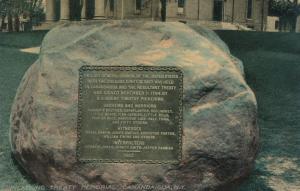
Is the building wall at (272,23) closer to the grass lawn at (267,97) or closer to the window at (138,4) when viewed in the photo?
the window at (138,4)

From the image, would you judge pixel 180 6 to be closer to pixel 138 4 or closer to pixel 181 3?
pixel 181 3

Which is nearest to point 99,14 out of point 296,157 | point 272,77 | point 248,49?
point 248,49

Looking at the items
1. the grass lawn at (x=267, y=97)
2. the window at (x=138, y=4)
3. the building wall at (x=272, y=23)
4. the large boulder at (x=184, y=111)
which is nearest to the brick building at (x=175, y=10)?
the window at (x=138, y=4)

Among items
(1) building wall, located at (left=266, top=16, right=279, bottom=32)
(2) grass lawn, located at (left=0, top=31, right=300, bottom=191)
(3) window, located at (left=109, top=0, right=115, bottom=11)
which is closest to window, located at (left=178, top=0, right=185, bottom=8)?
(3) window, located at (left=109, top=0, right=115, bottom=11)

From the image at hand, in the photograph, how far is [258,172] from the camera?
8375mm

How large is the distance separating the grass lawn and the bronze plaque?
133 centimetres

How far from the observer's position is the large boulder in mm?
6504

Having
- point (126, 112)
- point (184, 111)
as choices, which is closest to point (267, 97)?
point (184, 111)

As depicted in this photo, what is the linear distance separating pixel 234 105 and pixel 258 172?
7.33 feet

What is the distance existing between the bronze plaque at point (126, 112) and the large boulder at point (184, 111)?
99mm

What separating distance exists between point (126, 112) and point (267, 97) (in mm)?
7831

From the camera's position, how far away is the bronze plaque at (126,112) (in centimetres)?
662

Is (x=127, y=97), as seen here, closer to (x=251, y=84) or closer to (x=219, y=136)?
(x=219, y=136)

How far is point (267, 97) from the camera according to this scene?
45.3 feet
